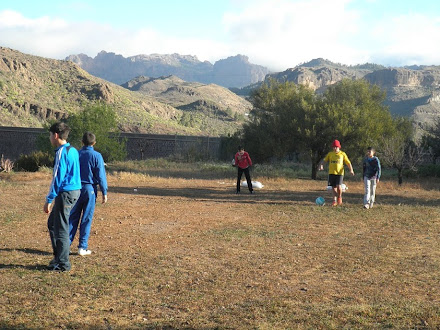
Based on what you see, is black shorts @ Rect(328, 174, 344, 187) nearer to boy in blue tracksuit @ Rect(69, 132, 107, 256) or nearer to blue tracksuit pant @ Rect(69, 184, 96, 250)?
boy in blue tracksuit @ Rect(69, 132, 107, 256)

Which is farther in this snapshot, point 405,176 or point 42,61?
point 42,61

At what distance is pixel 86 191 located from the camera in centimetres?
691

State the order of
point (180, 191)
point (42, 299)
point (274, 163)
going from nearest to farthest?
point (42, 299), point (180, 191), point (274, 163)

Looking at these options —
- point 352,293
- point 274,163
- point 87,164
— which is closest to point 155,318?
point 352,293

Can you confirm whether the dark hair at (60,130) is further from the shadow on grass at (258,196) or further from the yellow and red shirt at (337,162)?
the shadow on grass at (258,196)

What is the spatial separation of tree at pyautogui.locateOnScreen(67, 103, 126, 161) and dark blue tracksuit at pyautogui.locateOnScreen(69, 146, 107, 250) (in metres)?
29.3

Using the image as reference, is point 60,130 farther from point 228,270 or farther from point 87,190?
point 228,270

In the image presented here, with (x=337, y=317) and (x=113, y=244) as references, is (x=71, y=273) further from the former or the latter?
(x=337, y=317)

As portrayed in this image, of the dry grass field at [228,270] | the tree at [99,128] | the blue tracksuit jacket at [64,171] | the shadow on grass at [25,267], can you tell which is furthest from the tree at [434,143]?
the shadow on grass at [25,267]

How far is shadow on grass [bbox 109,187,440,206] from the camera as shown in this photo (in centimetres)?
1456

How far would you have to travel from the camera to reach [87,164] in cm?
704

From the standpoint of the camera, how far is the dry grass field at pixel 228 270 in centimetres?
472

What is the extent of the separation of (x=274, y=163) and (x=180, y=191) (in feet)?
61.7

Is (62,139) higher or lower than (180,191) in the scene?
higher
